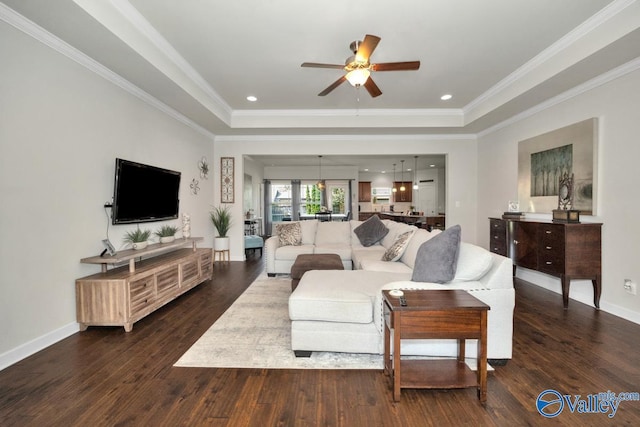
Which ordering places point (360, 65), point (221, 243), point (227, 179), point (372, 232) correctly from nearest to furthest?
point (360, 65)
point (372, 232)
point (221, 243)
point (227, 179)

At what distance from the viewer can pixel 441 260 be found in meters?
2.29

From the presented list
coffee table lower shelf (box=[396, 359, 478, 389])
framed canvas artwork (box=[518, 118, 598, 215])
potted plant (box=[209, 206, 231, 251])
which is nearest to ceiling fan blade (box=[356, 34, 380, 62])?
coffee table lower shelf (box=[396, 359, 478, 389])

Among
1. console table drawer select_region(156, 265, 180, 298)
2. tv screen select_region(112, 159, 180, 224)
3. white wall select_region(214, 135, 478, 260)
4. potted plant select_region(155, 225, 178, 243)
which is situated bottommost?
console table drawer select_region(156, 265, 180, 298)

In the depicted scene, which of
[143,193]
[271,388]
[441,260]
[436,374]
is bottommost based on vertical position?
[271,388]

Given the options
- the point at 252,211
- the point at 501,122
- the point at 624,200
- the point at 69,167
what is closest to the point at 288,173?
the point at 252,211

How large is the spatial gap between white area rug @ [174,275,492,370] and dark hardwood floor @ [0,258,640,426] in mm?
96

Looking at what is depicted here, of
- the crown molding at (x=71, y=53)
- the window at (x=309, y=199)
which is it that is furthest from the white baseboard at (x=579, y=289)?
the window at (x=309, y=199)

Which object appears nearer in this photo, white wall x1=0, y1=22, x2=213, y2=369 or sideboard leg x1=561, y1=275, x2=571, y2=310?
white wall x1=0, y1=22, x2=213, y2=369

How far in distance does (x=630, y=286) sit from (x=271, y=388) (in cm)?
383

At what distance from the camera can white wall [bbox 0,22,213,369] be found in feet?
7.37

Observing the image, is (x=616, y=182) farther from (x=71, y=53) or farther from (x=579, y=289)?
(x=71, y=53)

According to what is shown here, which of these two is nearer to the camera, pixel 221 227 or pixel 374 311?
pixel 374 311

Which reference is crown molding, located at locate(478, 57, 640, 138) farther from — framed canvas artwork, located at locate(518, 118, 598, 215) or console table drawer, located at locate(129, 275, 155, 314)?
console table drawer, located at locate(129, 275, 155, 314)

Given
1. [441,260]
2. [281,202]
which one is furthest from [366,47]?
[281,202]
